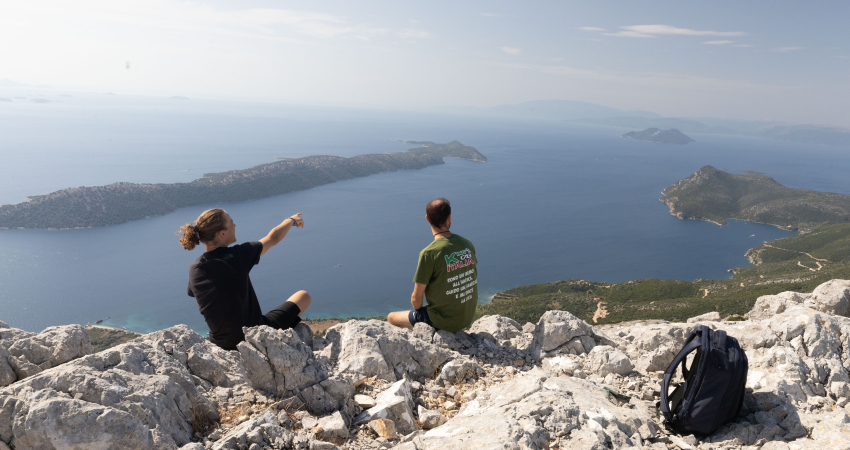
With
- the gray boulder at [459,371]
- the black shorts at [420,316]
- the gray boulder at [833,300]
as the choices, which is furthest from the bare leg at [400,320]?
the gray boulder at [833,300]

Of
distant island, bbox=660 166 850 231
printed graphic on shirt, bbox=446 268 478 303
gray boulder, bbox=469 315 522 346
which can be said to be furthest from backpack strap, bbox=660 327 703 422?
Answer: distant island, bbox=660 166 850 231

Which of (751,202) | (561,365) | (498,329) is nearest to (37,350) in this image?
(561,365)

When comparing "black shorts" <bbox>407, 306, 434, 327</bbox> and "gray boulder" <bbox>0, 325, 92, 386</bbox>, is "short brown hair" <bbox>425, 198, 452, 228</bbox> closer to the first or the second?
"black shorts" <bbox>407, 306, 434, 327</bbox>

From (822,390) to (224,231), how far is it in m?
6.78

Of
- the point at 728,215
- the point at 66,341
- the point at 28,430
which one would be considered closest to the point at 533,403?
the point at 28,430

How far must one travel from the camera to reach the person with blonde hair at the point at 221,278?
167 inches

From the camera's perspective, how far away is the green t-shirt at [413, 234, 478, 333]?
5098mm

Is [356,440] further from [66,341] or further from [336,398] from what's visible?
[66,341]

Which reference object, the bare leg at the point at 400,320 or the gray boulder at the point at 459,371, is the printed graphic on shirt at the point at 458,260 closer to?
the gray boulder at the point at 459,371

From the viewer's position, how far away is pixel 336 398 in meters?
3.61

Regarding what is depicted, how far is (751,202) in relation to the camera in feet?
443

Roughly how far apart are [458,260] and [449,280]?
302mm

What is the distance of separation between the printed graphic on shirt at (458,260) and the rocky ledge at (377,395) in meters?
1.09

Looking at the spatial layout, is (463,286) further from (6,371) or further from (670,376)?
(6,371)
